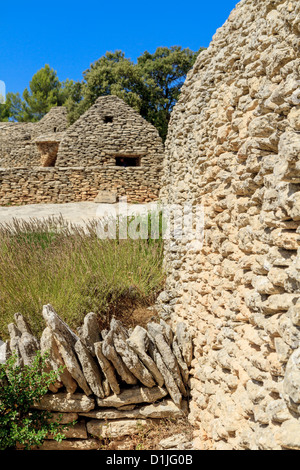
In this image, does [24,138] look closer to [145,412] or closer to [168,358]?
[168,358]

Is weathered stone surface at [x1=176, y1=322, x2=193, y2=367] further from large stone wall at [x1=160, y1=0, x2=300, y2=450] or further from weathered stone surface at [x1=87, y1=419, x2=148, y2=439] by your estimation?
weathered stone surface at [x1=87, y1=419, x2=148, y2=439]

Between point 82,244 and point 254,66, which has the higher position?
point 254,66

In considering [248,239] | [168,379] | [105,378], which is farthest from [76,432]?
[248,239]

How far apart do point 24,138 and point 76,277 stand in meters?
18.6

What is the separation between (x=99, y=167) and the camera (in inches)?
523

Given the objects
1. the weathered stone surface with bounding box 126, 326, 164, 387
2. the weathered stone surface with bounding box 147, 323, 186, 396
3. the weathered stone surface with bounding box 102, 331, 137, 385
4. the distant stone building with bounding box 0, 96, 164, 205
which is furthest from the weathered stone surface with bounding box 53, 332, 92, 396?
the distant stone building with bounding box 0, 96, 164, 205

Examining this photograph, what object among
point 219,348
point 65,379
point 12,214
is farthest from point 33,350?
point 12,214

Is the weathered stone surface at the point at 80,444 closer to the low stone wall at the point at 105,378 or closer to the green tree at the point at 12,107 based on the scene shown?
the low stone wall at the point at 105,378

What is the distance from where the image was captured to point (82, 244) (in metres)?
5.79

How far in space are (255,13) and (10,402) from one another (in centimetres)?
369

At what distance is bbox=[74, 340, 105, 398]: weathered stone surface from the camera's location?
3.25 meters
